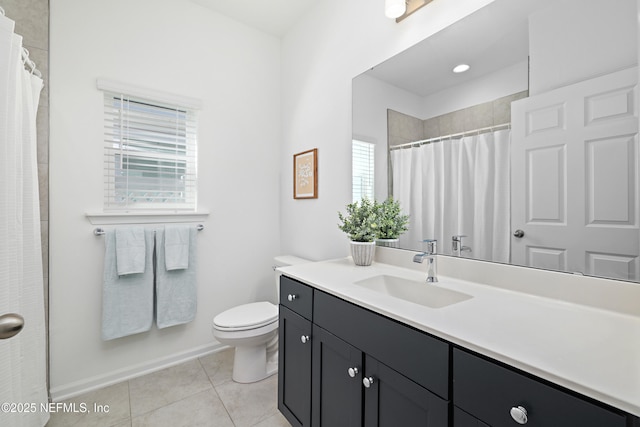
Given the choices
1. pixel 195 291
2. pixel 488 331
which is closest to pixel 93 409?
pixel 195 291

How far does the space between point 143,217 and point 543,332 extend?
2216mm

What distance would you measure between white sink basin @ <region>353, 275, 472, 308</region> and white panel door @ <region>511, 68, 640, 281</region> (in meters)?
0.29

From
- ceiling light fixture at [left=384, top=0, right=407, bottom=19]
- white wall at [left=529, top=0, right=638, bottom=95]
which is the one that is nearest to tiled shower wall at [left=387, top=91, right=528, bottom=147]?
white wall at [left=529, top=0, right=638, bottom=95]

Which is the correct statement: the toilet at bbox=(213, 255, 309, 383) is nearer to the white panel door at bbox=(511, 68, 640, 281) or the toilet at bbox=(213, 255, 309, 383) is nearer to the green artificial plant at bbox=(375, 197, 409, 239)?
the green artificial plant at bbox=(375, 197, 409, 239)

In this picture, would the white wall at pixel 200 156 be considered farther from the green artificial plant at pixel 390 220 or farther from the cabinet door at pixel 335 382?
the cabinet door at pixel 335 382

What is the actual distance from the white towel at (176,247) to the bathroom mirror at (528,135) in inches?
59.5

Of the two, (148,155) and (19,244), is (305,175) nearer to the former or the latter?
(148,155)

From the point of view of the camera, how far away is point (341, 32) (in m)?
Answer: 1.94

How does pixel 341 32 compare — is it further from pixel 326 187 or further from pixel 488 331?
pixel 488 331

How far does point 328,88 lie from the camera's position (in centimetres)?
206

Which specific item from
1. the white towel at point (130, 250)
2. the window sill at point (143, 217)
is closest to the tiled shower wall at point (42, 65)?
the window sill at point (143, 217)

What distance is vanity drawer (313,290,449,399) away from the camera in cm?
77

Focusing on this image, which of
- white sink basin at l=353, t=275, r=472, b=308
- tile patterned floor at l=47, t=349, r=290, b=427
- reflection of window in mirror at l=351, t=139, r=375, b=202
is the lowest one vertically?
tile patterned floor at l=47, t=349, r=290, b=427

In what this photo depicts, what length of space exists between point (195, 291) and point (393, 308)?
1.72 meters
